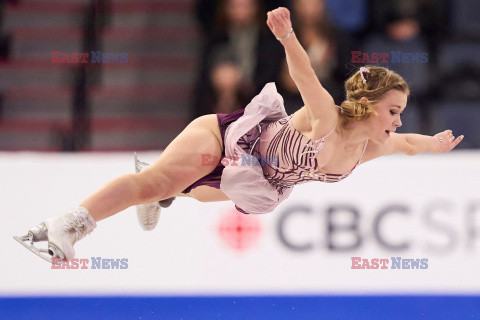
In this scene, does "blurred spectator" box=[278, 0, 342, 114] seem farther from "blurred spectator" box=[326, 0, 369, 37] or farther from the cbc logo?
the cbc logo

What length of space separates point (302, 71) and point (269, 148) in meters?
0.57

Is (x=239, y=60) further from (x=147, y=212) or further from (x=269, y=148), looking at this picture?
(x=269, y=148)

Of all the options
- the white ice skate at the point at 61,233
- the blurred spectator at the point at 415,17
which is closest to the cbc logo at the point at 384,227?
the blurred spectator at the point at 415,17

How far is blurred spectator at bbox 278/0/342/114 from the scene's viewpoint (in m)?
4.46

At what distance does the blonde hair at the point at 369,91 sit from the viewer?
2807 mm

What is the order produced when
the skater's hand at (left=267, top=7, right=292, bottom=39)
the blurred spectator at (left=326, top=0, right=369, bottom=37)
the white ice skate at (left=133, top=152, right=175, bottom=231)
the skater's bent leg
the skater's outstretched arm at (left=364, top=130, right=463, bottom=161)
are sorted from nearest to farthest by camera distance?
the skater's hand at (left=267, top=7, right=292, bottom=39), the skater's bent leg, the skater's outstretched arm at (left=364, top=130, right=463, bottom=161), the white ice skate at (left=133, top=152, right=175, bottom=231), the blurred spectator at (left=326, top=0, right=369, bottom=37)

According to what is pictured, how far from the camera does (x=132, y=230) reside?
414 cm

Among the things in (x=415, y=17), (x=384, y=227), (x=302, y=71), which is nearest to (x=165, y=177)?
(x=302, y=71)

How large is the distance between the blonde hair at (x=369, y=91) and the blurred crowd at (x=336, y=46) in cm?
162

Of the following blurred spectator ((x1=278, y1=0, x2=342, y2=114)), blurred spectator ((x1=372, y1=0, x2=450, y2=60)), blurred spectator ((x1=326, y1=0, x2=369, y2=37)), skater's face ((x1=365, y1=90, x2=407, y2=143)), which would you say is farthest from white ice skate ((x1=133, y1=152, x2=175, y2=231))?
blurred spectator ((x1=372, y1=0, x2=450, y2=60))

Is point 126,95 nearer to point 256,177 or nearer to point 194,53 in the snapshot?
point 194,53

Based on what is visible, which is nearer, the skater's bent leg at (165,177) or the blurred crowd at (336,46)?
the skater's bent leg at (165,177)

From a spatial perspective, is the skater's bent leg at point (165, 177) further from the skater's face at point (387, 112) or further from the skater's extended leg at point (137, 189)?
the skater's face at point (387, 112)
